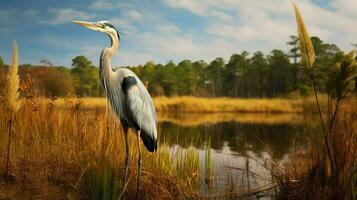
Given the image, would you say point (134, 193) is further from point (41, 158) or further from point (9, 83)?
point (9, 83)

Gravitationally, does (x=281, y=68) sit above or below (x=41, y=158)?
above

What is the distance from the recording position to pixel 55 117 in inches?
219

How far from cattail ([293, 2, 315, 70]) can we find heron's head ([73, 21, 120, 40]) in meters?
1.82

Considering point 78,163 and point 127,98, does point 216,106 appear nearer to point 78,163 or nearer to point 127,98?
point 78,163

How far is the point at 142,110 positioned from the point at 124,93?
10.2 inches

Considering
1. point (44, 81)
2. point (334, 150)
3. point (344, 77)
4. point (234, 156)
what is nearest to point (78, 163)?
point (334, 150)

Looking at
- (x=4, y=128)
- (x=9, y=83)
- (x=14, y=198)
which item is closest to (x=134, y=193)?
(x=14, y=198)

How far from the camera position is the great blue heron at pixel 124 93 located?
3.64 meters

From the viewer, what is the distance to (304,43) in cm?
316

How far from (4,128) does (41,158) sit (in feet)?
3.12

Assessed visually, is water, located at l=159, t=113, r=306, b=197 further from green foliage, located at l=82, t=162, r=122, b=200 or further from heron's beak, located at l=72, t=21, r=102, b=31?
heron's beak, located at l=72, t=21, r=102, b=31

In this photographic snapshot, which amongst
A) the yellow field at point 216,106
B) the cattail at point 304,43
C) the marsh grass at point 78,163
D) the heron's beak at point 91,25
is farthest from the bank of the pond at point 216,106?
the cattail at point 304,43

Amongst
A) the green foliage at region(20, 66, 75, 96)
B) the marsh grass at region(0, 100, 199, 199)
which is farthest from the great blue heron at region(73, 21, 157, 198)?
the green foliage at region(20, 66, 75, 96)

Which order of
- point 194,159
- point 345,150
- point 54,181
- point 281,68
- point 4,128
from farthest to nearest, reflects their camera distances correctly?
point 281,68 < point 4,128 < point 194,159 < point 54,181 < point 345,150
